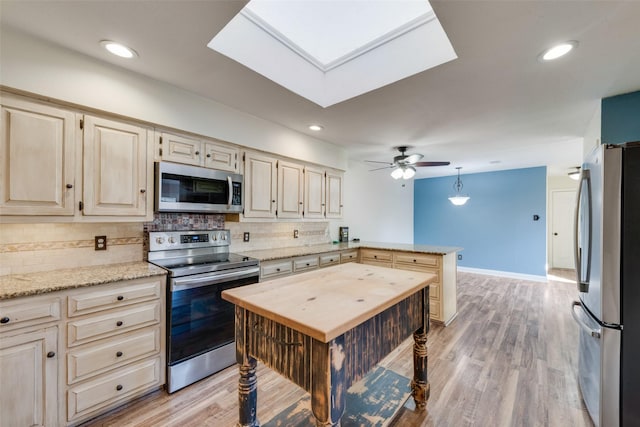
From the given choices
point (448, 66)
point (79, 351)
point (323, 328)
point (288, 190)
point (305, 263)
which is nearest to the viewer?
point (323, 328)

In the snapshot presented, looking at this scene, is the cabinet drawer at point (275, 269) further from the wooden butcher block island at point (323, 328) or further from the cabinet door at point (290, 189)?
the wooden butcher block island at point (323, 328)

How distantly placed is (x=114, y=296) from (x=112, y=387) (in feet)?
2.03

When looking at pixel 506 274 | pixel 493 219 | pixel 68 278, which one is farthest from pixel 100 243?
pixel 506 274

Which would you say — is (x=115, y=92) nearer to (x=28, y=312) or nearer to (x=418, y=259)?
(x=28, y=312)

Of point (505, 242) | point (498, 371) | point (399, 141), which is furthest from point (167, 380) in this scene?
point (505, 242)

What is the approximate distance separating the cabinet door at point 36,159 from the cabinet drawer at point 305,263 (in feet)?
6.63

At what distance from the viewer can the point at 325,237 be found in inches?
171

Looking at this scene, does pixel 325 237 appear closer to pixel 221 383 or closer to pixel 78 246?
pixel 221 383

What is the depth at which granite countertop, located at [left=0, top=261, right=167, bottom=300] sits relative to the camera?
1.49 meters

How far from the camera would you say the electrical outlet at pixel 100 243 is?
2.13m

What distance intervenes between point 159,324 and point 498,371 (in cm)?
289

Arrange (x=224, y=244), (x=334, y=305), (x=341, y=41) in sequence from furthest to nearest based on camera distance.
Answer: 1. (x=224, y=244)
2. (x=341, y=41)
3. (x=334, y=305)

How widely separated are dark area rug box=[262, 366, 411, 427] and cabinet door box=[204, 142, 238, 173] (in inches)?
83.8

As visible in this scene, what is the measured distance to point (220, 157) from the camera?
8.71 ft
